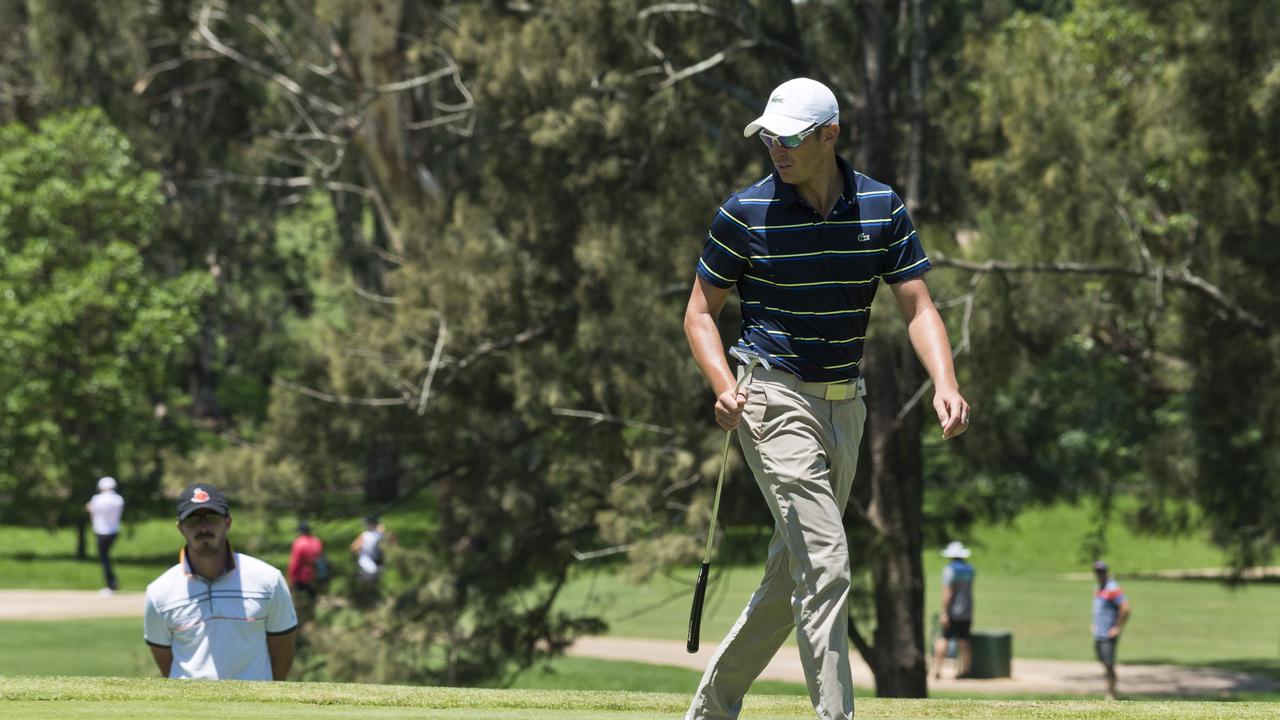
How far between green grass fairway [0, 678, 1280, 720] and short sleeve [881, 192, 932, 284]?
1.54 metres

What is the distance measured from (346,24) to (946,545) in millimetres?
9227

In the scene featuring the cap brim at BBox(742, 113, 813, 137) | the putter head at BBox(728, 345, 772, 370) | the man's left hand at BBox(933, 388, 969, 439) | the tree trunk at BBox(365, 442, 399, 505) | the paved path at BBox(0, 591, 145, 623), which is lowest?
the paved path at BBox(0, 591, 145, 623)

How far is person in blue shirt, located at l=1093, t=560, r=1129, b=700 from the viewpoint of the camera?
20453 millimetres

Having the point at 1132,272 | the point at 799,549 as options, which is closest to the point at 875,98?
the point at 1132,272

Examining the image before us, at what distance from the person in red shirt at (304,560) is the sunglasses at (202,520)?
40.4 ft

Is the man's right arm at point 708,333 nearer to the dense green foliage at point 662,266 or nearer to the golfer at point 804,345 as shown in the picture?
the golfer at point 804,345

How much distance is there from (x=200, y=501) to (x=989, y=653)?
55.4 ft

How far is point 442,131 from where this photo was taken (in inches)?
A: 907

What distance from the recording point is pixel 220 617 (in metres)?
6.54

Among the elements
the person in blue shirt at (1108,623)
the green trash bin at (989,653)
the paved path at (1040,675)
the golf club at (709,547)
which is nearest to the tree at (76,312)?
the paved path at (1040,675)

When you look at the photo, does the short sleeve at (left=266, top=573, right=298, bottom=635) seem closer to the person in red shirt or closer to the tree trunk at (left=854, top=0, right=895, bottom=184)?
the tree trunk at (left=854, top=0, right=895, bottom=184)

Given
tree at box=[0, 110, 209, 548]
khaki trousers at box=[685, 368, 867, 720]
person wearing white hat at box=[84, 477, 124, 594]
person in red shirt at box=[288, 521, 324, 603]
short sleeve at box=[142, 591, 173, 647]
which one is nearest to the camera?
khaki trousers at box=[685, 368, 867, 720]

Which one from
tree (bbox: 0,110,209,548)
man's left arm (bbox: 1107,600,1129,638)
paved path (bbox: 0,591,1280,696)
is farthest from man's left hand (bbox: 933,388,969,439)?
tree (bbox: 0,110,209,548)

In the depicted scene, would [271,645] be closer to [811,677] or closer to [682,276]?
[811,677]
